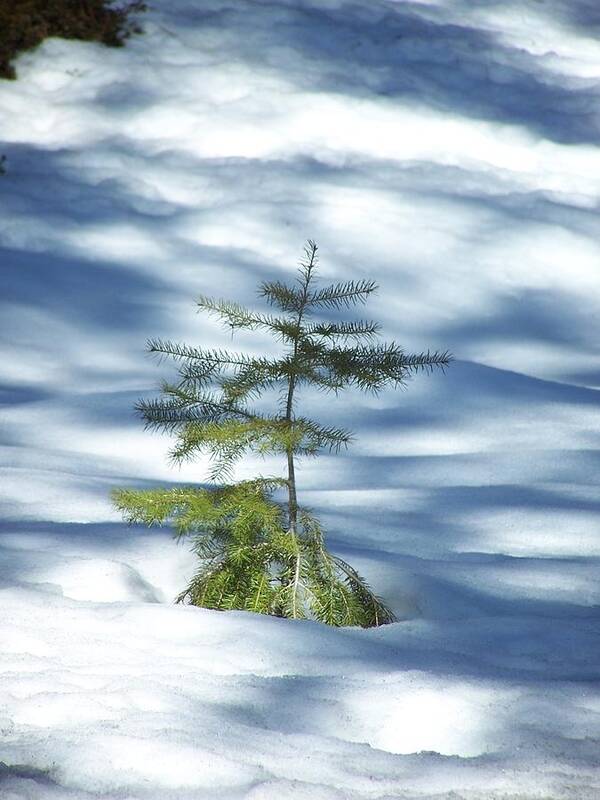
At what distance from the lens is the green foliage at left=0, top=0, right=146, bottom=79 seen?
29.7ft

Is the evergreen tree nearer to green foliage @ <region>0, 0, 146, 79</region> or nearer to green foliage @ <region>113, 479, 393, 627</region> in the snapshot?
green foliage @ <region>113, 479, 393, 627</region>

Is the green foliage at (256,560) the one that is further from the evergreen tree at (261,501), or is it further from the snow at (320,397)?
the snow at (320,397)

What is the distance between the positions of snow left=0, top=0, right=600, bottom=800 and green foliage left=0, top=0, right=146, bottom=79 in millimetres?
163

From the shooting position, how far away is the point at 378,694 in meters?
2.03

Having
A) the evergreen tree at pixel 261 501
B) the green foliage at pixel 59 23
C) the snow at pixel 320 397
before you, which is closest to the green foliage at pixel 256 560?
the evergreen tree at pixel 261 501

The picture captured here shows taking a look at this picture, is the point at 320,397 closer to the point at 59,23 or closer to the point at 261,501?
the point at 261,501

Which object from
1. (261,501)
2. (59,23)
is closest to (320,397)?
(261,501)

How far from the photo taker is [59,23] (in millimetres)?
9477

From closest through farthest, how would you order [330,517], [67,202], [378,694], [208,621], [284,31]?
[378,694]
[208,621]
[330,517]
[67,202]
[284,31]

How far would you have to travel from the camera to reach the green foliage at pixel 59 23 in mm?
9062

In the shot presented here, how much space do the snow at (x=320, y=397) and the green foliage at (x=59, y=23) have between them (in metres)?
0.16

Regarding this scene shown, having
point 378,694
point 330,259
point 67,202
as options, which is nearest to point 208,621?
point 378,694

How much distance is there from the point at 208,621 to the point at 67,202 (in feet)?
19.0

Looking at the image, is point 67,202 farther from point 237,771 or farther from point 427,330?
point 237,771
